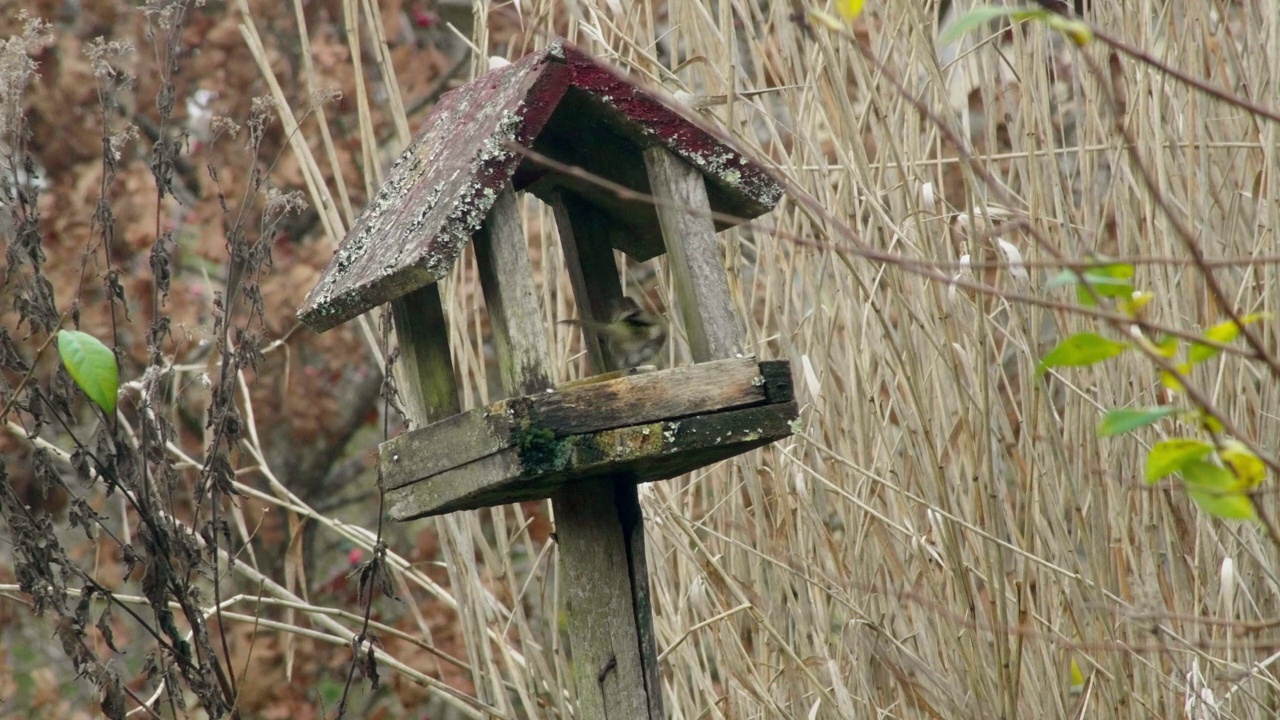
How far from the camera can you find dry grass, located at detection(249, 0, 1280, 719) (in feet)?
7.55

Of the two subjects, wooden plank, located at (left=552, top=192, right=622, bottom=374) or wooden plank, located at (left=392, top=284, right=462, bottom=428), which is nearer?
wooden plank, located at (left=392, top=284, right=462, bottom=428)

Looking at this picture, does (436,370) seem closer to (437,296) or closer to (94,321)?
(437,296)

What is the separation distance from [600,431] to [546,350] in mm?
159

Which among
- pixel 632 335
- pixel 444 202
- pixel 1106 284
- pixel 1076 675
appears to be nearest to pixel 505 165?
pixel 444 202

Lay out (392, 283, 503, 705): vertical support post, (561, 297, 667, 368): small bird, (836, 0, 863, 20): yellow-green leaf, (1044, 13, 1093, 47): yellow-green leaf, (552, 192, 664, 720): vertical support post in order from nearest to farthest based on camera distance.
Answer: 1. (1044, 13, 1093, 47): yellow-green leaf
2. (836, 0, 863, 20): yellow-green leaf
3. (552, 192, 664, 720): vertical support post
4. (392, 283, 503, 705): vertical support post
5. (561, 297, 667, 368): small bird

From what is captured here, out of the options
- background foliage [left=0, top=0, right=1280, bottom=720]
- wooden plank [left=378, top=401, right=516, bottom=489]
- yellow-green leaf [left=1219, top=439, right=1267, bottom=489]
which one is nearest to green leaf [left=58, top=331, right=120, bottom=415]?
background foliage [left=0, top=0, right=1280, bottom=720]

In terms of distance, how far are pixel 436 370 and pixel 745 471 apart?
2.35 feet

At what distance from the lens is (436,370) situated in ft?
6.96

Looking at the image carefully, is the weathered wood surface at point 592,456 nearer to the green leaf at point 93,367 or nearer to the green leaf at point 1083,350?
the green leaf at point 93,367

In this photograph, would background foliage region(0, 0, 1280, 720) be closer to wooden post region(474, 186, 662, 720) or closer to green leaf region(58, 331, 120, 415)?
green leaf region(58, 331, 120, 415)

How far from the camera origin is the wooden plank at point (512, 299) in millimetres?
1810

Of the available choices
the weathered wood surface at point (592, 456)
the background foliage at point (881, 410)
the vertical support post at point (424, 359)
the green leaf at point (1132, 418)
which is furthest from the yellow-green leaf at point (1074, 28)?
the vertical support post at point (424, 359)

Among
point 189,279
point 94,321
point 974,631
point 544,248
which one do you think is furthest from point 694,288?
point 189,279

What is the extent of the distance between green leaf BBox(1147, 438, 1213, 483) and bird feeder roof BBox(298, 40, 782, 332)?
34.1 inches
